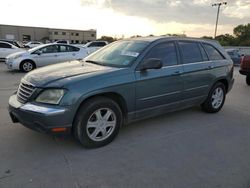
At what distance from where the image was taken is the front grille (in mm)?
3319

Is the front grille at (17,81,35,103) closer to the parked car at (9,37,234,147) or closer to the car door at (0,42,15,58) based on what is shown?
the parked car at (9,37,234,147)

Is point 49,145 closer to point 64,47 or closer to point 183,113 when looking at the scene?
point 183,113

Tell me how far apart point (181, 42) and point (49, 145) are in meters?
3.01

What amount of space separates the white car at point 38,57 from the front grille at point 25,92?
316 inches

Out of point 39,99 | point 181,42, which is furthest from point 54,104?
point 181,42

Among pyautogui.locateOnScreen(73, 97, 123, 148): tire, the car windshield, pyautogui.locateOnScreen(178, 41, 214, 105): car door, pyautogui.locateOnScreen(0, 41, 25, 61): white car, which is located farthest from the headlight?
pyautogui.locateOnScreen(0, 41, 25, 61): white car

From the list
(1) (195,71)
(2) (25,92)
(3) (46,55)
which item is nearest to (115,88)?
(2) (25,92)

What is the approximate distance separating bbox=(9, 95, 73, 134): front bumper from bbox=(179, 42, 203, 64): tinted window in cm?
252

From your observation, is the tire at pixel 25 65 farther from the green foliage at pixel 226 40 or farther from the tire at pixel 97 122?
the green foliage at pixel 226 40

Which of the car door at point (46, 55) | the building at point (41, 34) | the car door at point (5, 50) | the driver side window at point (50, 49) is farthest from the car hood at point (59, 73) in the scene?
the building at point (41, 34)

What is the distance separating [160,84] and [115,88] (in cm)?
94

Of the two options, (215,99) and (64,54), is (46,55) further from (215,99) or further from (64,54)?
(215,99)

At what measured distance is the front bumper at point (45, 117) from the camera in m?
3.09

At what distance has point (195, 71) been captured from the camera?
4672 mm
